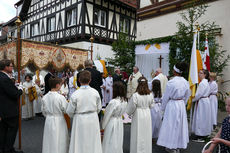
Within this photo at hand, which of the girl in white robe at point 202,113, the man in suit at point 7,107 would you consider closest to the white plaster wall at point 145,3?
the girl in white robe at point 202,113

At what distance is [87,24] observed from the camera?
14820mm

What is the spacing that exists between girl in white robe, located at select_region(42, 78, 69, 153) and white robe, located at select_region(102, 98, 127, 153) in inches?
29.0

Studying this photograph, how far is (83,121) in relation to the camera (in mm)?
3068

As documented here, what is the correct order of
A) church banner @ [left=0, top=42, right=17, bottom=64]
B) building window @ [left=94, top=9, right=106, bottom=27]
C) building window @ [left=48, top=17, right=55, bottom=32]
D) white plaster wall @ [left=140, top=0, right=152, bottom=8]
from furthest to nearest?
building window @ [left=48, top=17, right=55, bottom=32] < building window @ [left=94, top=9, right=106, bottom=27] < white plaster wall @ [left=140, top=0, right=152, bottom=8] < church banner @ [left=0, top=42, right=17, bottom=64]

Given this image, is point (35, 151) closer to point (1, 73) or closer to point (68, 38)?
point (1, 73)

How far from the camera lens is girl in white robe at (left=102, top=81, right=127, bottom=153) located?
3.37m

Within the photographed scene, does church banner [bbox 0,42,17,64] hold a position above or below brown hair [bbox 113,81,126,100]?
above

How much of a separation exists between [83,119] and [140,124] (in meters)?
1.24

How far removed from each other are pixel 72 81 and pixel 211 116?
21.3 ft

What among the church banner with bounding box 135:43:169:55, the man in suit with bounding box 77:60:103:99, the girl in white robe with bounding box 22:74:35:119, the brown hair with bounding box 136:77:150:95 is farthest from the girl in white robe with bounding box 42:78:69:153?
the church banner with bounding box 135:43:169:55

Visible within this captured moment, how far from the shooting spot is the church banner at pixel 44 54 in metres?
5.69

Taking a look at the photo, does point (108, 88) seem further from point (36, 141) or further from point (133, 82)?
point (36, 141)

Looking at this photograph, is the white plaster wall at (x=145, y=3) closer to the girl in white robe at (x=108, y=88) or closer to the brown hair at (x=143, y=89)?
the girl in white robe at (x=108, y=88)

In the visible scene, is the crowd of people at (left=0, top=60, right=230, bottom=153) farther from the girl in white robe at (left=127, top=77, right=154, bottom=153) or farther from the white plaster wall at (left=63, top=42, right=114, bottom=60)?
the white plaster wall at (left=63, top=42, right=114, bottom=60)
